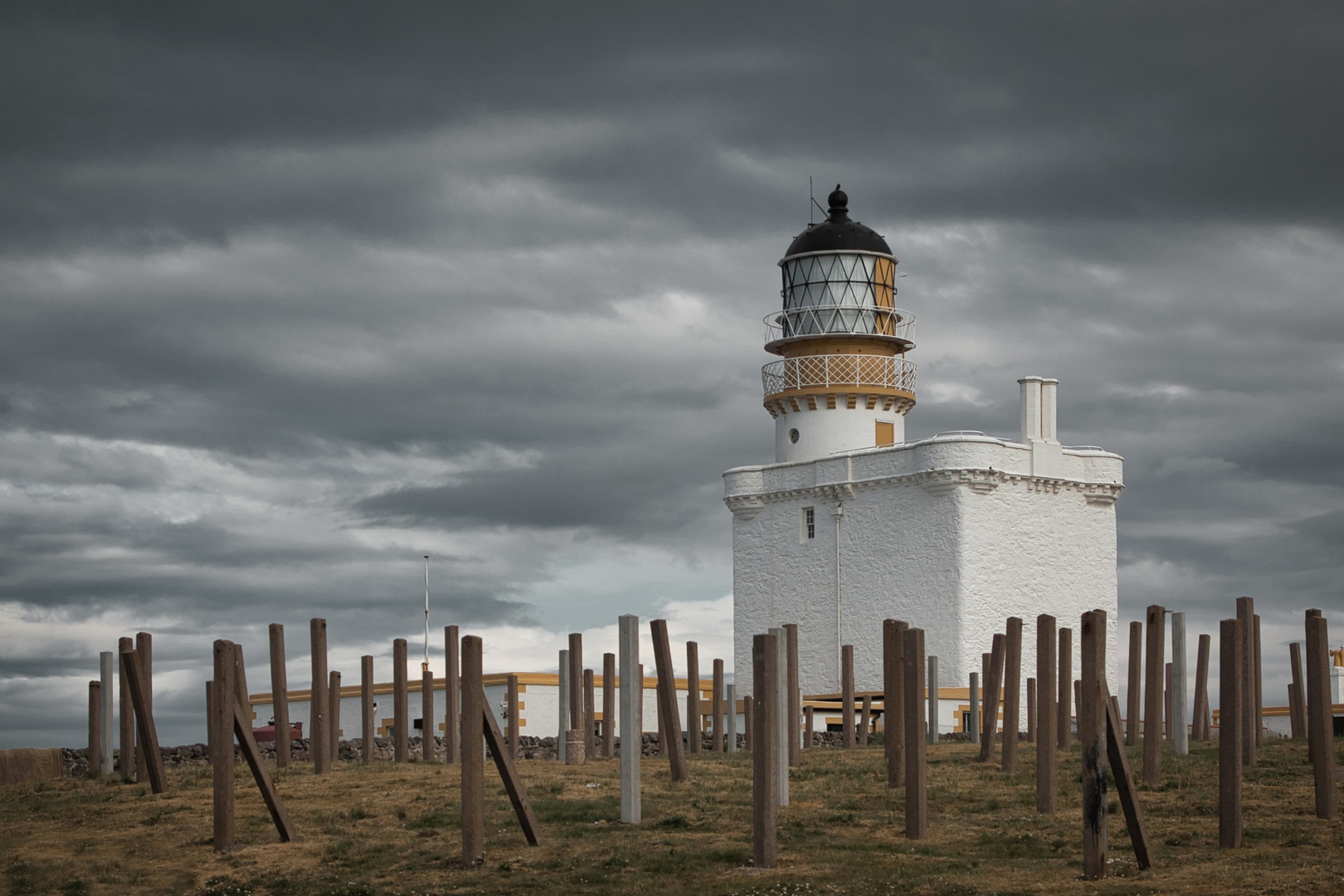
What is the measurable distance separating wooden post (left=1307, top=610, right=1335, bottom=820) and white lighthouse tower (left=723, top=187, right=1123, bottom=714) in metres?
25.4

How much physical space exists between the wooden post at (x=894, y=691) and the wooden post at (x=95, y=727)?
15715 mm

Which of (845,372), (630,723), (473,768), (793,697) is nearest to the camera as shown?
(473,768)

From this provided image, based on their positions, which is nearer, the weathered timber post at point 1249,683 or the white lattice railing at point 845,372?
the weathered timber post at point 1249,683

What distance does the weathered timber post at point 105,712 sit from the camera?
30141mm

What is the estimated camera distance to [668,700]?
25500mm

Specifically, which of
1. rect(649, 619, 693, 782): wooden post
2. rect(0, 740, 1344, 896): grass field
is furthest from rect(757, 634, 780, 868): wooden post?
rect(649, 619, 693, 782): wooden post

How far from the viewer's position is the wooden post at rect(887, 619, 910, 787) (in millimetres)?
21906

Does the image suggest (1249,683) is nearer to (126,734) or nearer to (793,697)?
(793,697)

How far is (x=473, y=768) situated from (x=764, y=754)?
3.46 metres

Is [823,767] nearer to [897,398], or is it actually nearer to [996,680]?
[996,680]

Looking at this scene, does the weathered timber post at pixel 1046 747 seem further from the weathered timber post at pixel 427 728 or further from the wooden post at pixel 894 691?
the weathered timber post at pixel 427 728

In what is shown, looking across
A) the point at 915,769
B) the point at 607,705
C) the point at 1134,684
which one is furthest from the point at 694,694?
the point at 915,769

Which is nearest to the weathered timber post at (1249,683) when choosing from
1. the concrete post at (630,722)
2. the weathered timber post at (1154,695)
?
the weathered timber post at (1154,695)

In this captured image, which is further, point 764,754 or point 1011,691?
point 1011,691
